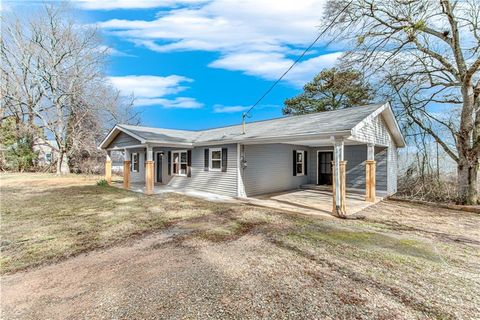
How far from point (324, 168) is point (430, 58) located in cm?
643

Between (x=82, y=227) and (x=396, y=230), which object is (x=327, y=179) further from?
(x=82, y=227)

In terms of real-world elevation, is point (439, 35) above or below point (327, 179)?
above

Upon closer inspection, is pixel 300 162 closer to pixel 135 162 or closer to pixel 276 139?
pixel 276 139

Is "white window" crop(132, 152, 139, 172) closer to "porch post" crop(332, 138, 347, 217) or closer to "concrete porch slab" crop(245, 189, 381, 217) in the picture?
"concrete porch slab" crop(245, 189, 381, 217)

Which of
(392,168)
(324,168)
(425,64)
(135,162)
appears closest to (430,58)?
(425,64)

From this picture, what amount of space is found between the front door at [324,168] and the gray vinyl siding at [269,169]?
3.43ft

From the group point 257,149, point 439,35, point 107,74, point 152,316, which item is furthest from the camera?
point 107,74

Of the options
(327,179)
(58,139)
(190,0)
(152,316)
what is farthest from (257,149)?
(58,139)

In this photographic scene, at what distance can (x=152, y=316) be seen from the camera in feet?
8.15

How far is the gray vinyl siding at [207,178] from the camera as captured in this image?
10266 millimetres

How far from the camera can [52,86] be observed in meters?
22.4

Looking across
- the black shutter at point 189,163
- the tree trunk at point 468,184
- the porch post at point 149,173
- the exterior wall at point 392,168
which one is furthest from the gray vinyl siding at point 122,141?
the tree trunk at point 468,184

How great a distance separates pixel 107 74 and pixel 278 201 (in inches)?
970

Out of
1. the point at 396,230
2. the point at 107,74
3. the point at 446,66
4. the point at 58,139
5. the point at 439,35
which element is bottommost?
the point at 396,230
